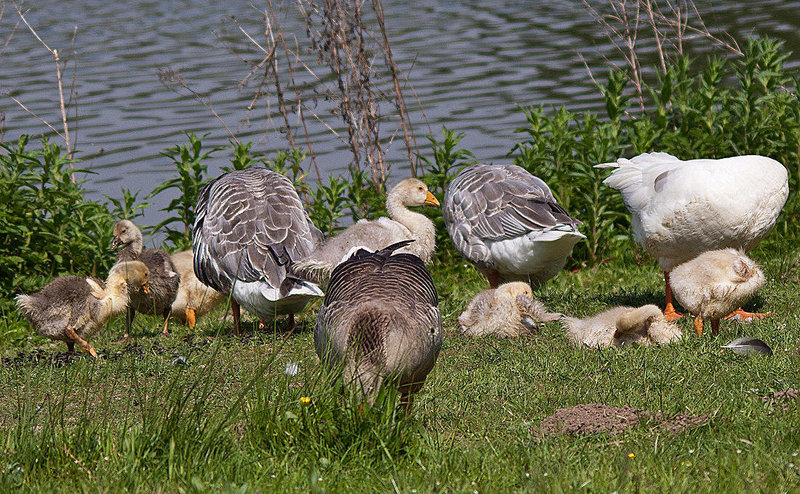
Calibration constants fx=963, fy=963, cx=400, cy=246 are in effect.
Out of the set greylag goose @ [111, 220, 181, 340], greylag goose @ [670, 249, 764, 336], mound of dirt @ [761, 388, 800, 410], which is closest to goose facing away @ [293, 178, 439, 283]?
greylag goose @ [111, 220, 181, 340]

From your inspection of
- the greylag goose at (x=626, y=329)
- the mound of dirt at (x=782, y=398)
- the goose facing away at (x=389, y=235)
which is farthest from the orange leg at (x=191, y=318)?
the mound of dirt at (x=782, y=398)

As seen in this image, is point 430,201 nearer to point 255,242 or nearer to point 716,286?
point 255,242

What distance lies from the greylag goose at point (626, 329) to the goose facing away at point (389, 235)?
184 centimetres

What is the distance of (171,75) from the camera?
11.3 metres

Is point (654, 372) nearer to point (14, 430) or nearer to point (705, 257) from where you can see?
point (705, 257)

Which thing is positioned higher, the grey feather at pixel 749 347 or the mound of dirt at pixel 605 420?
the mound of dirt at pixel 605 420

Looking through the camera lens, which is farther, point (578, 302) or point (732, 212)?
point (578, 302)

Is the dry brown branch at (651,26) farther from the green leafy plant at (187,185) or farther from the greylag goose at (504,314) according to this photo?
the green leafy plant at (187,185)

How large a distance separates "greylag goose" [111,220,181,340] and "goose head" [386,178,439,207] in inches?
94.2

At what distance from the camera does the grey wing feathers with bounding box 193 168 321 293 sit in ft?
27.6

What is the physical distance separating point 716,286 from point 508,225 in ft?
8.29

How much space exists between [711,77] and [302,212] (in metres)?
5.01

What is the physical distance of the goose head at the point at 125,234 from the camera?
9.96 metres

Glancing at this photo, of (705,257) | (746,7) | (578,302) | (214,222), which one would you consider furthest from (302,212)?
(746,7)
